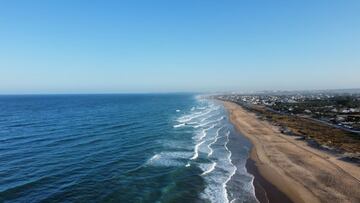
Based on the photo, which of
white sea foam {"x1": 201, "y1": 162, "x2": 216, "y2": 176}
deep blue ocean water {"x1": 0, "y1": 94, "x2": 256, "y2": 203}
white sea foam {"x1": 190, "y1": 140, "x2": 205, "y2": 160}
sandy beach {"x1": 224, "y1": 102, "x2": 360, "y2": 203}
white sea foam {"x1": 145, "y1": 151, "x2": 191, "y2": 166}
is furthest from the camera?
white sea foam {"x1": 190, "y1": 140, "x2": 205, "y2": 160}

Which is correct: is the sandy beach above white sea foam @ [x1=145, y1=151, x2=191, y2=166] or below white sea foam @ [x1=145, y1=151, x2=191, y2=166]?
below

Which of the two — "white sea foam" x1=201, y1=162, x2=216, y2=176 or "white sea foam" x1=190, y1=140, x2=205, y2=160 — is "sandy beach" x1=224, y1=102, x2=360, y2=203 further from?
"white sea foam" x1=190, y1=140, x2=205, y2=160

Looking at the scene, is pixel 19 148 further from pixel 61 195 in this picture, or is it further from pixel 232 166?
pixel 232 166

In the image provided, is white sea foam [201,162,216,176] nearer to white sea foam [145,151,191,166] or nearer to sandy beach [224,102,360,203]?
white sea foam [145,151,191,166]

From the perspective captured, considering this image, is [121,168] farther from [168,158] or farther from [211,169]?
[211,169]

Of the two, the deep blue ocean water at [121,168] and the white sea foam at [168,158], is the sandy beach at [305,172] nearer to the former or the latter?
the deep blue ocean water at [121,168]

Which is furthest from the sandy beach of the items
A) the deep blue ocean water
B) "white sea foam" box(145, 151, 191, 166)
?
"white sea foam" box(145, 151, 191, 166)

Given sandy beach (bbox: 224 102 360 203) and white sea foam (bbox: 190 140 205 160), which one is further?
white sea foam (bbox: 190 140 205 160)

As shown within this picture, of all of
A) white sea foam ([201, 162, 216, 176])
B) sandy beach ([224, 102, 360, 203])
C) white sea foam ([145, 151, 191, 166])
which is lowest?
sandy beach ([224, 102, 360, 203])

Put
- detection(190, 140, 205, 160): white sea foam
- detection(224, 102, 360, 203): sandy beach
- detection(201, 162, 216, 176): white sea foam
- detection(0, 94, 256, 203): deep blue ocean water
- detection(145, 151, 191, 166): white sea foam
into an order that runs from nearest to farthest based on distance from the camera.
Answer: detection(0, 94, 256, 203): deep blue ocean water → detection(224, 102, 360, 203): sandy beach → detection(201, 162, 216, 176): white sea foam → detection(145, 151, 191, 166): white sea foam → detection(190, 140, 205, 160): white sea foam

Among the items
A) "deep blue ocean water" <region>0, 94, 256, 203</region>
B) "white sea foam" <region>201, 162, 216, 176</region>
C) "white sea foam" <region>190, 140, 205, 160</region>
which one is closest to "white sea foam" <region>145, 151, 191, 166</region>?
"deep blue ocean water" <region>0, 94, 256, 203</region>
